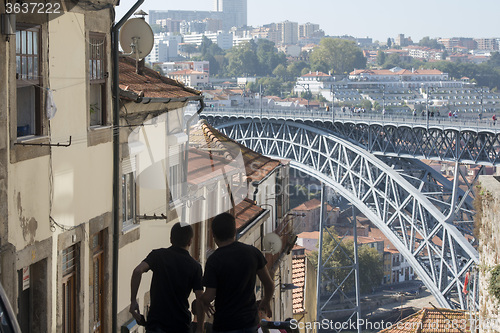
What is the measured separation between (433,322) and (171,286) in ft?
36.0

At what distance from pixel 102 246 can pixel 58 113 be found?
3.59 ft

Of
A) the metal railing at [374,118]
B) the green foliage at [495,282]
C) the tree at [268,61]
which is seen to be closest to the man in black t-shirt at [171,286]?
the green foliage at [495,282]

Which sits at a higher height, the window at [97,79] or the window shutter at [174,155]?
the window at [97,79]

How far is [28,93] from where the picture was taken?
14.5 ft

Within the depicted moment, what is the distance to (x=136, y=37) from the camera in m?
6.07

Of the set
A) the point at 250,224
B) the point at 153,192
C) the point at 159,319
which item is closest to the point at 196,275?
the point at 159,319

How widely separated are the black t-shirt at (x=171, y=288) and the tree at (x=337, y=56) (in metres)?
116

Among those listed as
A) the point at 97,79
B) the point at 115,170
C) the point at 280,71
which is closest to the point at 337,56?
the point at 280,71

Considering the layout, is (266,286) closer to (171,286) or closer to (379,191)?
(171,286)

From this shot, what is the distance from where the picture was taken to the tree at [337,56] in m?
119

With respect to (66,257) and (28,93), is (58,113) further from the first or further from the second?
(66,257)

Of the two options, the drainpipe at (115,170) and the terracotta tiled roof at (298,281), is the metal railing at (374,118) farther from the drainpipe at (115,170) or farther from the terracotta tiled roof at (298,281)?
the drainpipe at (115,170)

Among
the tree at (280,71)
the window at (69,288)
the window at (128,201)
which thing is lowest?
the window at (69,288)

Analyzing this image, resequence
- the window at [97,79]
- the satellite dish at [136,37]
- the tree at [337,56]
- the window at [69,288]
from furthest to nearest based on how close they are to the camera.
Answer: the tree at [337,56], the satellite dish at [136,37], the window at [97,79], the window at [69,288]
